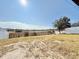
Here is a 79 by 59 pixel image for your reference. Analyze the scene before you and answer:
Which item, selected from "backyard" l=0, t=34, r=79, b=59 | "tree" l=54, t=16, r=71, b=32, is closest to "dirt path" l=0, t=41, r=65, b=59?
"backyard" l=0, t=34, r=79, b=59

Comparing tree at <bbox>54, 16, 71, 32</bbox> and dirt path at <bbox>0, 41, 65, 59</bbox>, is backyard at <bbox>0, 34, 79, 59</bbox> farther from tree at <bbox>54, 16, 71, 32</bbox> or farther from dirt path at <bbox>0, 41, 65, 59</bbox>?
tree at <bbox>54, 16, 71, 32</bbox>

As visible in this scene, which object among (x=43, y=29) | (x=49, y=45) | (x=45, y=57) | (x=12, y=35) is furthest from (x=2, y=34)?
(x=43, y=29)

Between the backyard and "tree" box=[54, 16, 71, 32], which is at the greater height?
"tree" box=[54, 16, 71, 32]

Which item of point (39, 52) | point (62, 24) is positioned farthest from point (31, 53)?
point (62, 24)

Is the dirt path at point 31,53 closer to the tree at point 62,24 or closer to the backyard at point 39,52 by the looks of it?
the backyard at point 39,52

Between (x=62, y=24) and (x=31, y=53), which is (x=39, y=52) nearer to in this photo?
(x=31, y=53)

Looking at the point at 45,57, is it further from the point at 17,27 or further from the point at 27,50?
the point at 17,27

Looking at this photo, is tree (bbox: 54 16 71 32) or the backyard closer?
the backyard

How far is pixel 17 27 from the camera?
43094 millimetres

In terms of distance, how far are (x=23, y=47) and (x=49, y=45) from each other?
90.8 inches

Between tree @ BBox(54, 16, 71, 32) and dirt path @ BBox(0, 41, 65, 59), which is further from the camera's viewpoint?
tree @ BBox(54, 16, 71, 32)

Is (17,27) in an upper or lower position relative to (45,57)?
upper

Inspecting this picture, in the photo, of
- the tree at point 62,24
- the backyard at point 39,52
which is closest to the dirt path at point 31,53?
the backyard at point 39,52

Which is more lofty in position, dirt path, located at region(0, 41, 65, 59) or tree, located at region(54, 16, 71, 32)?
tree, located at region(54, 16, 71, 32)
